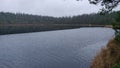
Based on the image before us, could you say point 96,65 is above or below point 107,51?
below

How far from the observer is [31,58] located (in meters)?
44.5

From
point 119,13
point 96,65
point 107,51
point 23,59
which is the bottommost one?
point 23,59

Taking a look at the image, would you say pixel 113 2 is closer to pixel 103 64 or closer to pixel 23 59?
pixel 103 64

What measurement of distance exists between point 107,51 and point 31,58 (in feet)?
71.7

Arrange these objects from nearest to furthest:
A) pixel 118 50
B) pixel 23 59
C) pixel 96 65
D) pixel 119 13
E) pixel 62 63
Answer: pixel 119 13
pixel 118 50
pixel 96 65
pixel 62 63
pixel 23 59

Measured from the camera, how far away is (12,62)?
1623 inches

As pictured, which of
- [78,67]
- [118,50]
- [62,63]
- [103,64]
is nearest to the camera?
[118,50]

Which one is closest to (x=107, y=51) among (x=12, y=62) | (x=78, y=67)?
(x=78, y=67)

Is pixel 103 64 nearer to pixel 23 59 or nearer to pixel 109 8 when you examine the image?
pixel 109 8

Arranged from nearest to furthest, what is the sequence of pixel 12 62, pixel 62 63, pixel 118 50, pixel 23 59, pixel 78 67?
pixel 118 50 → pixel 78 67 → pixel 62 63 → pixel 12 62 → pixel 23 59

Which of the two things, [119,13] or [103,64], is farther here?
[103,64]

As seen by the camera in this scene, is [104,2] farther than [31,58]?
No

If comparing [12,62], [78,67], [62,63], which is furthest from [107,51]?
[12,62]

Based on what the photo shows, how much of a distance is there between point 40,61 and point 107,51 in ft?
58.9
